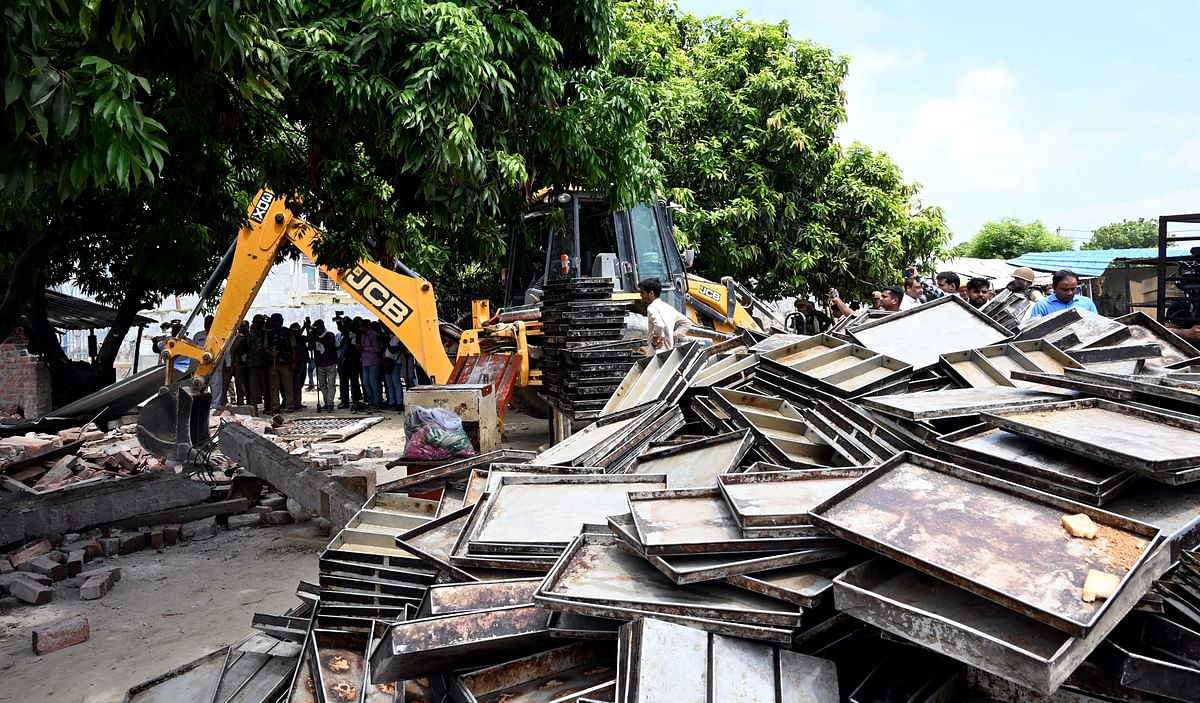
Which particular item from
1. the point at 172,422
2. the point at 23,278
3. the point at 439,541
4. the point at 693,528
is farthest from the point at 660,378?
the point at 23,278

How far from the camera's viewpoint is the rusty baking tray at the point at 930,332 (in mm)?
5801

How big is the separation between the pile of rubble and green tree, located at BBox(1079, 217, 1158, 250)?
170 ft

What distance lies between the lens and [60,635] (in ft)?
17.1

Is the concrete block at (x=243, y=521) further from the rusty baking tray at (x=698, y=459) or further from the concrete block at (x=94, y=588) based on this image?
the rusty baking tray at (x=698, y=459)

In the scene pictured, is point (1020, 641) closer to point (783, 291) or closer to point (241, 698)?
point (241, 698)

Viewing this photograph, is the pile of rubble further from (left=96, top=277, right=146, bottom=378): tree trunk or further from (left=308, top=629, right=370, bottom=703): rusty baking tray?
(left=96, top=277, right=146, bottom=378): tree trunk

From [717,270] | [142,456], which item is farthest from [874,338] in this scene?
[717,270]

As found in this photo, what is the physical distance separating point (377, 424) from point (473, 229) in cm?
900

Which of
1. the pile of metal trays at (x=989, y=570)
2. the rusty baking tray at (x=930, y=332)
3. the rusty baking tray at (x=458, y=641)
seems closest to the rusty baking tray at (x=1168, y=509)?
the pile of metal trays at (x=989, y=570)

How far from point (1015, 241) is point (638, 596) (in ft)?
168

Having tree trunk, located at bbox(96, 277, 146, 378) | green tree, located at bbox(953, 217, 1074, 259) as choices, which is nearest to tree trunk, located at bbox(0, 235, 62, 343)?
tree trunk, located at bbox(96, 277, 146, 378)

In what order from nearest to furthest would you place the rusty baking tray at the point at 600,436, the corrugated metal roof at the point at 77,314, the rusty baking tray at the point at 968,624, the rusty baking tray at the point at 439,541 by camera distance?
the rusty baking tray at the point at 968,624, the rusty baking tray at the point at 439,541, the rusty baking tray at the point at 600,436, the corrugated metal roof at the point at 77,314

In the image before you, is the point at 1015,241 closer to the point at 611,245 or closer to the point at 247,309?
the point at 611,245

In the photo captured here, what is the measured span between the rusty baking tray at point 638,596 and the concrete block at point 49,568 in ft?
17.6
